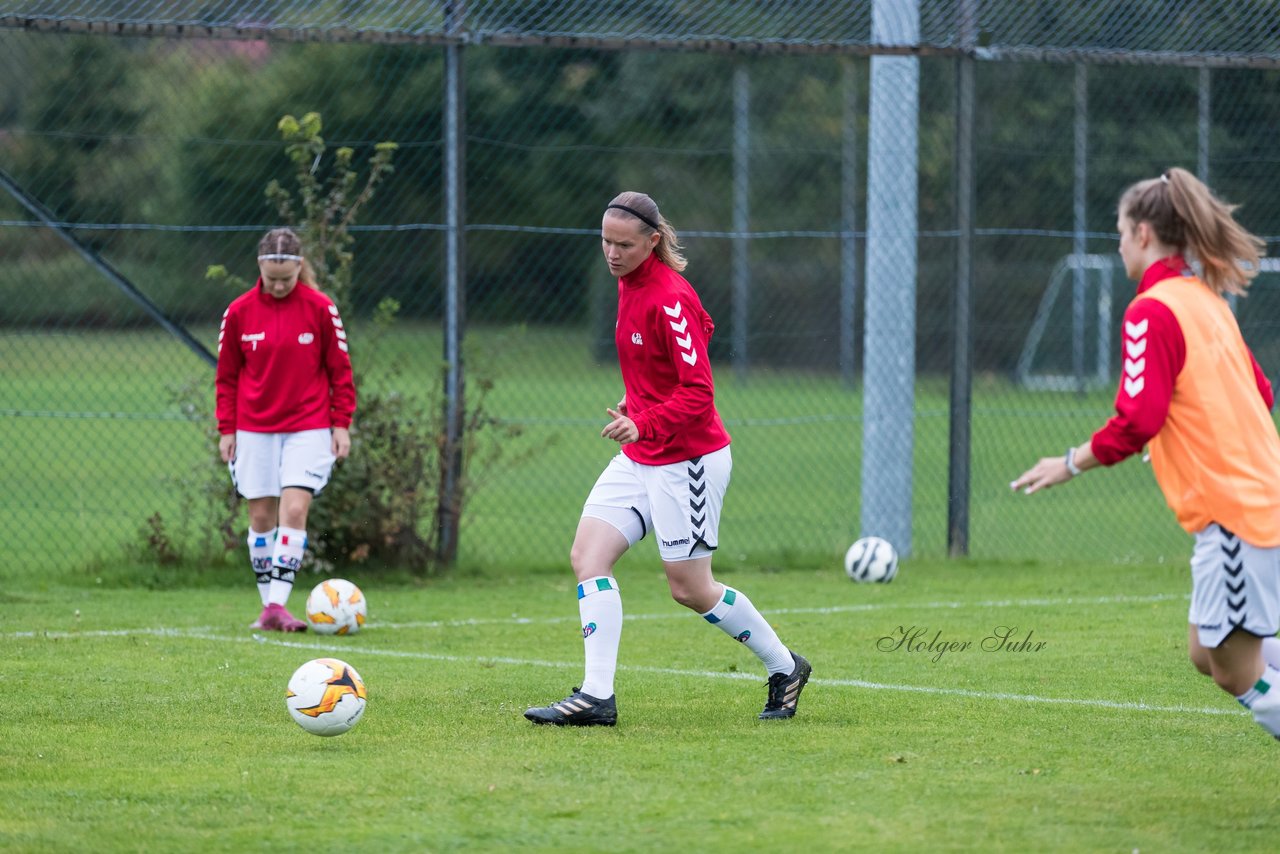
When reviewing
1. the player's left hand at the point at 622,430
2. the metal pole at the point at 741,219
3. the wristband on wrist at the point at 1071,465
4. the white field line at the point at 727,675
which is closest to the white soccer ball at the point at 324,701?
the player's left hand at the point at 622,430

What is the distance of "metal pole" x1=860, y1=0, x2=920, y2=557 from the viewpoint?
11.3 m

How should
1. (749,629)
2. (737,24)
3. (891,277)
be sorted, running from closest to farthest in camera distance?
1. (749,629)
2. (891,277)
3. (737,24)

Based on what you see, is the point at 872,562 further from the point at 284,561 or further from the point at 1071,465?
the point at 1071,465

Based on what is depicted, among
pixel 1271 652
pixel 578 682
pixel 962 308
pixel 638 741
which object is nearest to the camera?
pixel 1271 652

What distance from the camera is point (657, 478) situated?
6141 millimetres

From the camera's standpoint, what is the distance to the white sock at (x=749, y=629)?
20.6ft

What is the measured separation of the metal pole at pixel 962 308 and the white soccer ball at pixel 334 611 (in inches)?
190

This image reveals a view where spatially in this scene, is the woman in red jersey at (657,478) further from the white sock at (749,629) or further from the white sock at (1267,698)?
the white sock at (1267,698)

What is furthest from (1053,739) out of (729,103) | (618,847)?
(729,103)

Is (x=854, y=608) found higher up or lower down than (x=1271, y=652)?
lower down

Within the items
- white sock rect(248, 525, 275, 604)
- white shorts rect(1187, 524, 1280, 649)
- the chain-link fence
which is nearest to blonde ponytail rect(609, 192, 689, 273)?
white shorts rect(1187, 524, 1280, 649)

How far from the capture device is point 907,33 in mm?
11312

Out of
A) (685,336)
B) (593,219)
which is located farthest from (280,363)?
(593,219)

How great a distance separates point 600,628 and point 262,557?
130 inches
